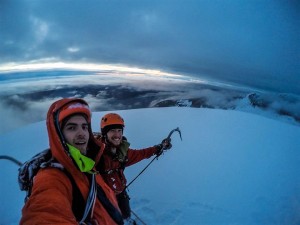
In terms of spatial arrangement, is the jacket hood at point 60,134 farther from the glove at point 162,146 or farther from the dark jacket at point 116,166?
the glove at point 162,146

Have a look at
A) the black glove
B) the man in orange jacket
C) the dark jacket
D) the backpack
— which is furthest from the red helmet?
the backpack

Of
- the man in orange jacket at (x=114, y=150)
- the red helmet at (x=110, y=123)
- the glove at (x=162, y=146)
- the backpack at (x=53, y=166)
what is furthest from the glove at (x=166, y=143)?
the backpack at (x=53, y=166)

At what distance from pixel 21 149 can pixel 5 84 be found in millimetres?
451

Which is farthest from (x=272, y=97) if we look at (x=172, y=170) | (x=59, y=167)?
(x=59, y=167)

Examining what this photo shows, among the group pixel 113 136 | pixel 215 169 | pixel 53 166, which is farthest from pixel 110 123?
pixel 215 169

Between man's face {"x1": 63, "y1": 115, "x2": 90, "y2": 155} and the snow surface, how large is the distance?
3.32 ft

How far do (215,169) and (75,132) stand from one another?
149cm

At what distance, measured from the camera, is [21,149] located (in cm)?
168

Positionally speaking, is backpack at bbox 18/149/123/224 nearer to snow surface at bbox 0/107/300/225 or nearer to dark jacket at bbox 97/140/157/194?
dark jacket at bbox 97/140/157/194

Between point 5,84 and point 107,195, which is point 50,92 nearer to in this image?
point 5,84

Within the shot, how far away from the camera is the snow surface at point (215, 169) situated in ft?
6.29

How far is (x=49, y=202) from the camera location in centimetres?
61

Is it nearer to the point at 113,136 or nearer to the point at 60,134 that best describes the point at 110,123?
the point at 113,136

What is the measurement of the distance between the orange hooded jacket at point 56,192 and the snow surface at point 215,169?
1.08 metres
